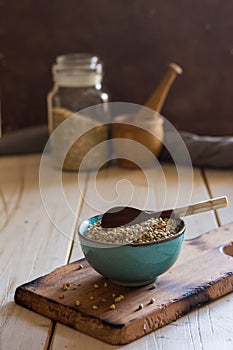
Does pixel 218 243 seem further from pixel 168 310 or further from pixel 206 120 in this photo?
pixel 206 120

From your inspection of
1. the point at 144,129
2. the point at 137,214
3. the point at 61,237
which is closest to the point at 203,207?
the point at 137,214

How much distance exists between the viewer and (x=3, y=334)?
938 millimetres

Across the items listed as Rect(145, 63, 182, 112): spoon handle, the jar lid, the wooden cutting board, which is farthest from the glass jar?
the wooden cutting board

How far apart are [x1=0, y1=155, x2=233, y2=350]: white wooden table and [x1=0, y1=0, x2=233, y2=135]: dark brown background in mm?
284

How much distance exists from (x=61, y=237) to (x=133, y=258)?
0.36 m

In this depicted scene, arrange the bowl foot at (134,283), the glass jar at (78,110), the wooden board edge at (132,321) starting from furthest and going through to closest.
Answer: the glass jar at (78,110) → the bowl foot at (134,283) → the wooden board edge at (132,321)

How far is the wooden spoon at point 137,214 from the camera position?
104cm

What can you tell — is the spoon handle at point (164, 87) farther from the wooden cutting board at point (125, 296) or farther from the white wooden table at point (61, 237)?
the wooden cutting board at point (125, 296)

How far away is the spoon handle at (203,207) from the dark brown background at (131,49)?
1.01 meters

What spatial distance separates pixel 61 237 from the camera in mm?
1306

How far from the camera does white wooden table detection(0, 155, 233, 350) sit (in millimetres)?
914

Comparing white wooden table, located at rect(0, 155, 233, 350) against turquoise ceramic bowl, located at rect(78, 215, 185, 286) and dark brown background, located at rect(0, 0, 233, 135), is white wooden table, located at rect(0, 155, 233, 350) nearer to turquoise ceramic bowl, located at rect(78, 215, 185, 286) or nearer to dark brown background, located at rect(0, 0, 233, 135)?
turquoise ceramic bowl, located at rect(78, 215, 185, 286)

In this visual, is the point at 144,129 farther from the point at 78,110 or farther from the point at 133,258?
the point at 133,258

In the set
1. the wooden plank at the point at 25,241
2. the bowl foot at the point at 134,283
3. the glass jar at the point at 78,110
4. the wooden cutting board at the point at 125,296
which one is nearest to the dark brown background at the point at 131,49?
the glass jar at the point at 78,110
